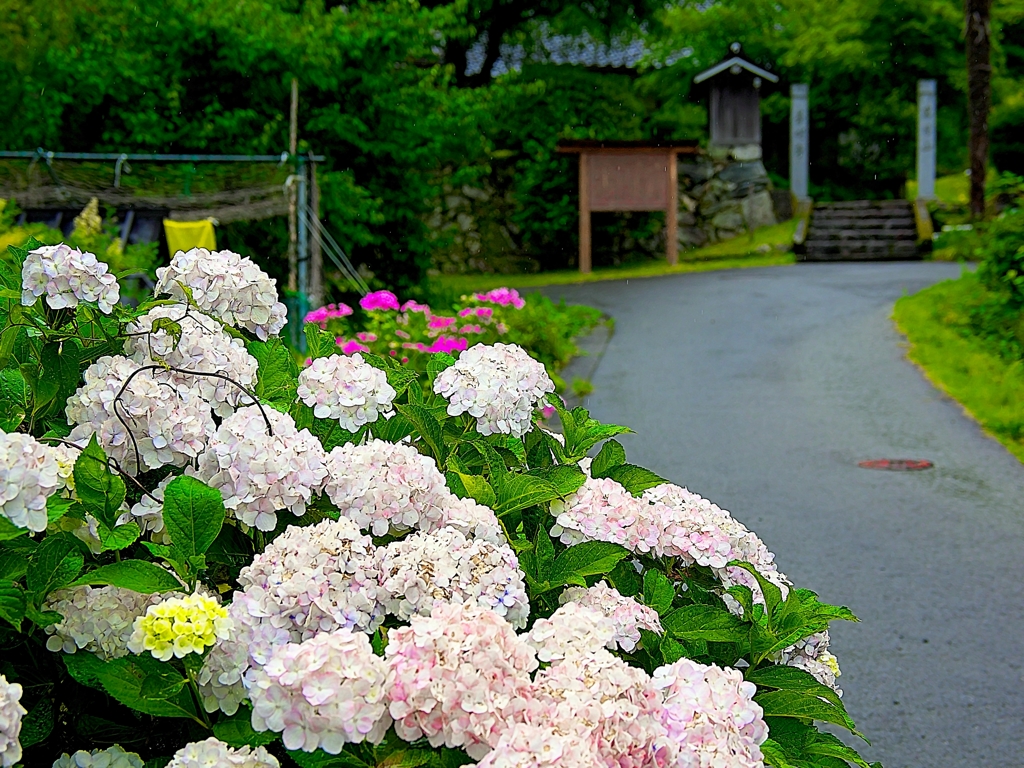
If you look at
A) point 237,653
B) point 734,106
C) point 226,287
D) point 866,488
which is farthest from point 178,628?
point 734,106

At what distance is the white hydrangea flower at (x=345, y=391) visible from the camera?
1.83m

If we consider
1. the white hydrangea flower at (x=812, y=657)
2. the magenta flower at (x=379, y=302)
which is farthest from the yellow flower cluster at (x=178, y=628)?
the magenta flower at (x=379, y=302)

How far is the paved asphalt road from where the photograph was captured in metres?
3.96

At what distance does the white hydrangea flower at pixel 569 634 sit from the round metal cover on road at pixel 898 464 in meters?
5.89

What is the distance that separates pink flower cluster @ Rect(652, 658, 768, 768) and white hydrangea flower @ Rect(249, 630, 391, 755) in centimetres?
33

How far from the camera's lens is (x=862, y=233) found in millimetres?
21906

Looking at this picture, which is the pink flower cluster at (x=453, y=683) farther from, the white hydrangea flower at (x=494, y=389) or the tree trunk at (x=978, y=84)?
the tree trunk at (x=978, y=84)

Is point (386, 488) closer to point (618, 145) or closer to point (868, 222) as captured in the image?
point (618, 145)

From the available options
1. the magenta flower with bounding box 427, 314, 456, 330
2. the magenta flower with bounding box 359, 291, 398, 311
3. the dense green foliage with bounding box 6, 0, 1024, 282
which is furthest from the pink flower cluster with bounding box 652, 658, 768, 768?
the dense green foliage with bounding box 6, 0, 1024, 282

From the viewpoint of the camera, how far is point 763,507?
612 centimetres

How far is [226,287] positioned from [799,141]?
935 inches

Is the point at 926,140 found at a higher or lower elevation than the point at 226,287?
higher

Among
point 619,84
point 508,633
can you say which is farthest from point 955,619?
point 619,84

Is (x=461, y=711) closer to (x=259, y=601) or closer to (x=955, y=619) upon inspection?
(x=259, y=601)
